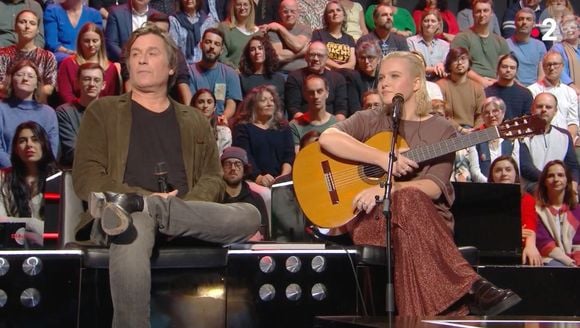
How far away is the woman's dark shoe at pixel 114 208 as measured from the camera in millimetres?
3055

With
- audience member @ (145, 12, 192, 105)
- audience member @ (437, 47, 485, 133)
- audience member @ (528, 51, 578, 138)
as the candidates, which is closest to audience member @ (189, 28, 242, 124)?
audience member @ (145, 12, 192, 105)

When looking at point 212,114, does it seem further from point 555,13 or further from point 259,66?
point 555,13

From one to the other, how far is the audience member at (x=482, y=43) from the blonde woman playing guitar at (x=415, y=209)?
16.3 ft

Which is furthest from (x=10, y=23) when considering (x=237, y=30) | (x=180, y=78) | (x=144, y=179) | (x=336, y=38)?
(x=144, y=179)

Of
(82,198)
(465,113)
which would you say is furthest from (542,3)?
(82,198)

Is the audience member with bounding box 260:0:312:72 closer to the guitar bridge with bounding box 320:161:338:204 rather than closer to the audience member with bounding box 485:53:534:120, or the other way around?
the audience member with bounding box 485:53:534:120

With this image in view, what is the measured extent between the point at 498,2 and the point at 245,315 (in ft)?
27.7

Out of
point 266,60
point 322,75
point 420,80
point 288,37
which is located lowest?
point 420,80

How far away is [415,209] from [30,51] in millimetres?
3955

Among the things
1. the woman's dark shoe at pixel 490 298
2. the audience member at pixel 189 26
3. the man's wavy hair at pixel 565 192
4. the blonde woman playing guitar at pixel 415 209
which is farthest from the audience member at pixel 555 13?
the woman's dark shoe at pixel 490 298

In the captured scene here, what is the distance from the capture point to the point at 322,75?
788cm

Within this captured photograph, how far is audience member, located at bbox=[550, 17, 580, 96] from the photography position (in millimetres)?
9623

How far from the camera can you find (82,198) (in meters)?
3.57

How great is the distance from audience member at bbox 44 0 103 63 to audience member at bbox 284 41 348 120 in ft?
5.30
